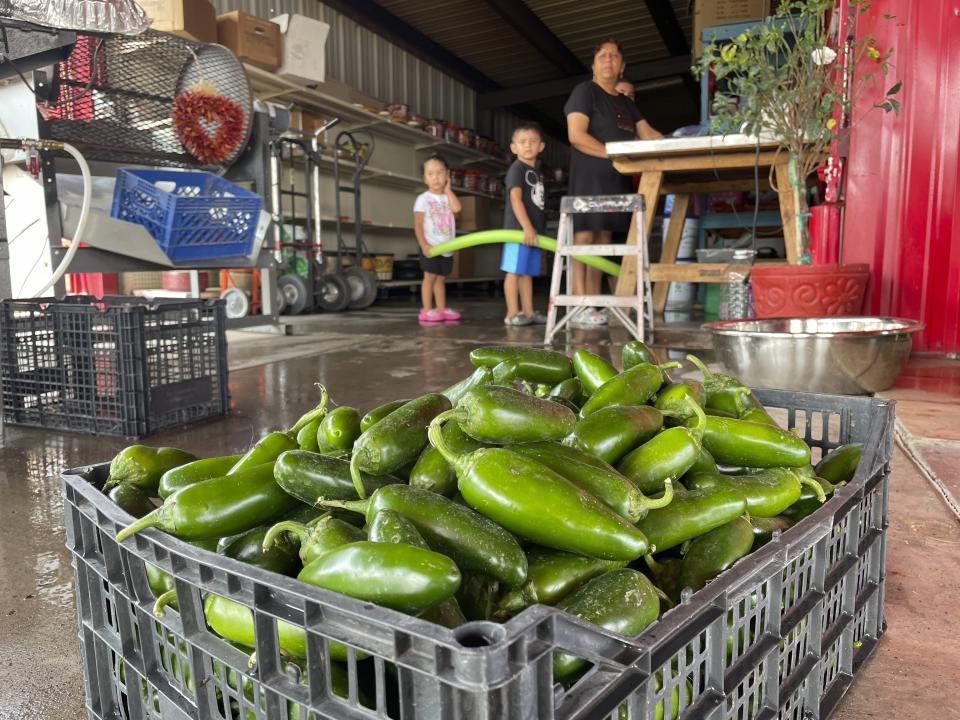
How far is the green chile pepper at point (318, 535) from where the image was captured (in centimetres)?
62

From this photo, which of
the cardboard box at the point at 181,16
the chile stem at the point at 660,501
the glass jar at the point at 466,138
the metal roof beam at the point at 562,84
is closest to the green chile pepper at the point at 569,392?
the chile stem at the point at 660,501

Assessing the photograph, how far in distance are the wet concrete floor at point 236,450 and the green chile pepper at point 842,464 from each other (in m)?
0.23

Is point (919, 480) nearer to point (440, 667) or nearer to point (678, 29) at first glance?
point (440, 667)

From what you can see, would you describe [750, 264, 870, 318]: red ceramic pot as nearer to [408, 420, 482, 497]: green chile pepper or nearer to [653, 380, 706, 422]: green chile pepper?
[653, 380, 706, 422]: green chile pepper

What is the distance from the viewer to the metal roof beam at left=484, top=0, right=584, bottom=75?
33.6ft

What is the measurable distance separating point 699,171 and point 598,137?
72cm

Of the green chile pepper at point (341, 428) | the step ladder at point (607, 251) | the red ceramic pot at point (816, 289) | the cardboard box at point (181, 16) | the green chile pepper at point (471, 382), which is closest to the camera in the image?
the green chile pepper at point (341, 428)

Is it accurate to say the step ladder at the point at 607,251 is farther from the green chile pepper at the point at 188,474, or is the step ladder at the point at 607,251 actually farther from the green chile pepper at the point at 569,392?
the green chile pepper at the point at 188,474

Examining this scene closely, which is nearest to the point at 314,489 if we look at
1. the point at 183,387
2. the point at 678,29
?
the point at 183,387

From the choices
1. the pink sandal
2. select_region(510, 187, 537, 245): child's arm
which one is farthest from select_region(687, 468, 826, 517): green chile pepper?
the pink sandal

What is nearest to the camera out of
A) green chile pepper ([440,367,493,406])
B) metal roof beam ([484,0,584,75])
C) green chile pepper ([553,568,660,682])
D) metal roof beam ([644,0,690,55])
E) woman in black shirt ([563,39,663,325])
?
green chile pepper ([553,568,660,682])

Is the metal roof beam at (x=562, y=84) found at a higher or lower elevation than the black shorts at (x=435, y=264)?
higher

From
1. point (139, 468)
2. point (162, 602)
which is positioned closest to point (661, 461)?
point (162, 602)

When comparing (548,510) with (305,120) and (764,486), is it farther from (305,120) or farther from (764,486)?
(305,120)
